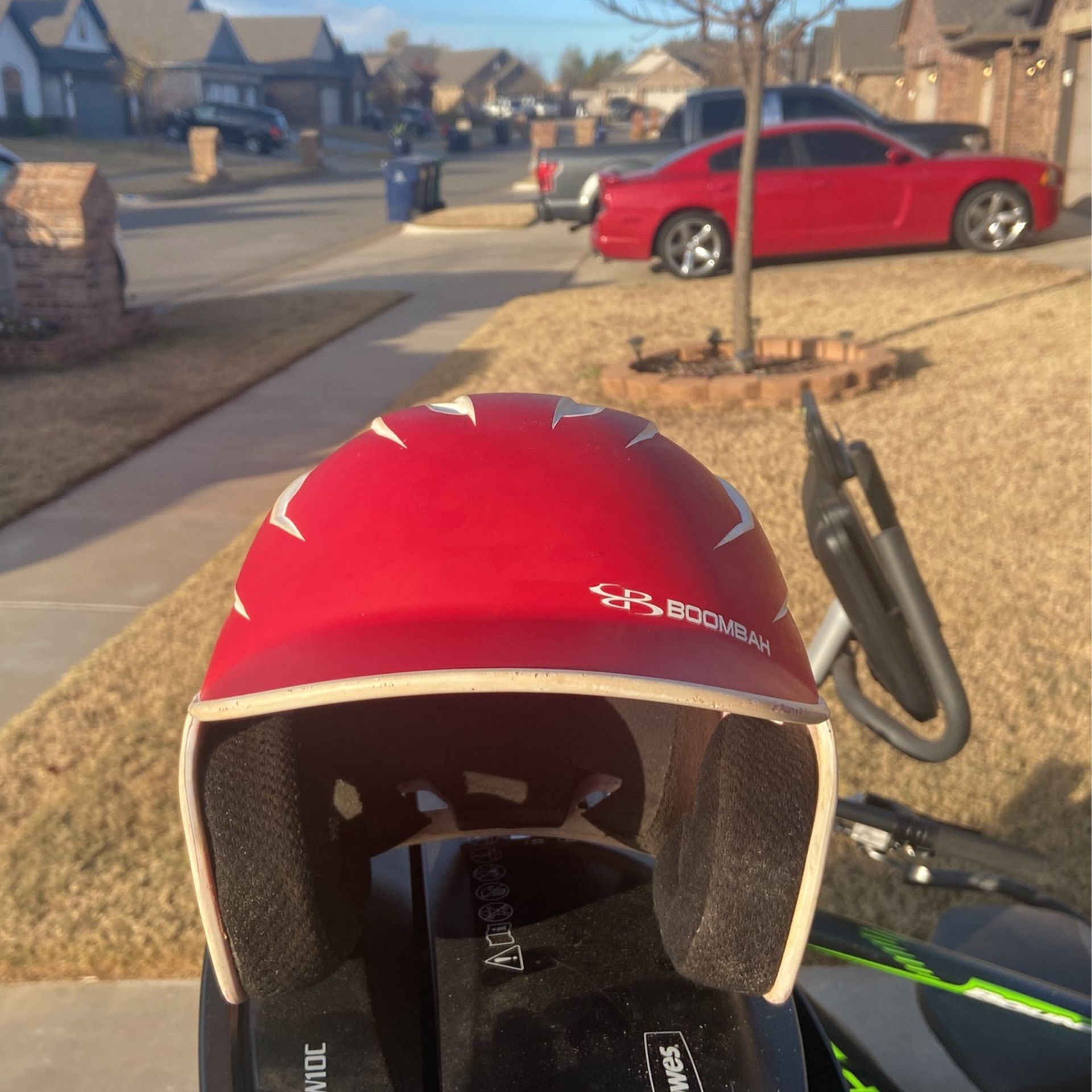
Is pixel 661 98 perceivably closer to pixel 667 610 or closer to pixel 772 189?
pixel 772 189

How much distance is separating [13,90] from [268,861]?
5351cm

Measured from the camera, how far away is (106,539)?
5.54 metres

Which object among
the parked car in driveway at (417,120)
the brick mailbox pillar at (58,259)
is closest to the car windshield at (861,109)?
the brick mailbox pillar at (58,259)

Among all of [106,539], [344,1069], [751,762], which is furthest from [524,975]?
[106,539]

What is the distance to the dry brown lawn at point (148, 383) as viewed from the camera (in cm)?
667

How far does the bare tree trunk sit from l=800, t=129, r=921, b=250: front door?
13.3ft

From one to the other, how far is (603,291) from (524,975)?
10.9 m

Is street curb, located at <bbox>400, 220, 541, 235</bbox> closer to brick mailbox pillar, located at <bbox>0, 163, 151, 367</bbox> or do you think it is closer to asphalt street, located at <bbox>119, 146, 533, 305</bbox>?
asphalt street, located at <bbox>119, 146, 533, 305</bbox>

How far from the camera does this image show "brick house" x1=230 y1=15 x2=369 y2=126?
237ft

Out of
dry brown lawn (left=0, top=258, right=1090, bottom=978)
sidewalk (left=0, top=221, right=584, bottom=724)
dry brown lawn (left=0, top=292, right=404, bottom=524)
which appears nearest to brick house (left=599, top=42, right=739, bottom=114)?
dry brown lawn (left=0, top=292, right=404, bottom=524)

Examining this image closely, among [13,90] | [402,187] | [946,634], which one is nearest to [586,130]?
[13,90]

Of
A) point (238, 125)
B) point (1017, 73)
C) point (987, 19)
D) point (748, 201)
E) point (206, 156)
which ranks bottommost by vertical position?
Answer: point (748, 201)

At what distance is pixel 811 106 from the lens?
13781 mm

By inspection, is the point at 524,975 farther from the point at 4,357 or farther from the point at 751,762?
the point at 4,357
